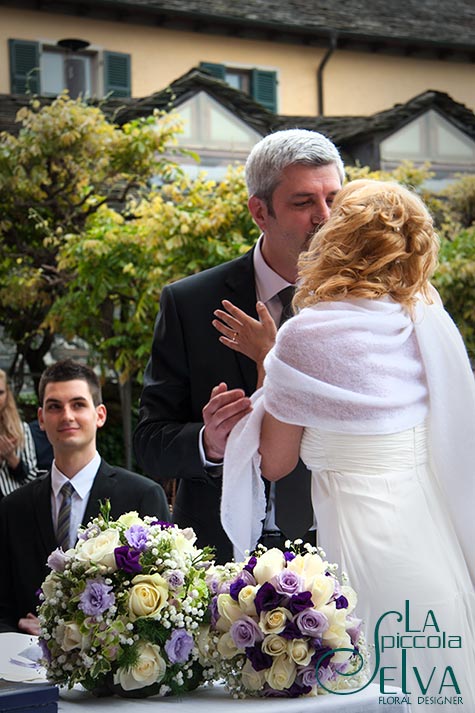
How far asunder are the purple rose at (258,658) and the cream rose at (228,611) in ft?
0.20

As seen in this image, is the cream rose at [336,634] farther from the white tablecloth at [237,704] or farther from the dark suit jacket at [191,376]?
the dark suit jacket at [191,376]

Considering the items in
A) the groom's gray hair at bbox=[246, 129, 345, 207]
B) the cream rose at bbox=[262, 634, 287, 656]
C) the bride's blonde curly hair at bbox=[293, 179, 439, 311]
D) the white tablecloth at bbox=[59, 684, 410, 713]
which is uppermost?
the groom's gray hair at bbox=[246, 129, 345, 207]

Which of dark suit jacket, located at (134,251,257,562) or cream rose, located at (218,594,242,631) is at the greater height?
dark suit jacket, located at (134,251,257,562)

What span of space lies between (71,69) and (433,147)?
5472mm

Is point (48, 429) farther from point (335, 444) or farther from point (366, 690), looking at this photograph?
point (366, 690)

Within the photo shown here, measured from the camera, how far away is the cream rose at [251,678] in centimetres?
198

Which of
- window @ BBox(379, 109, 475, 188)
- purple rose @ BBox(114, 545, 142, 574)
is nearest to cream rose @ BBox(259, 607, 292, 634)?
purple rose @ BBox(114, 545, 142, 574)

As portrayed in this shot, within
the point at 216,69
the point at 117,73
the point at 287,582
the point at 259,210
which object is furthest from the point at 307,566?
the point at 216,69

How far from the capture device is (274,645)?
198cm

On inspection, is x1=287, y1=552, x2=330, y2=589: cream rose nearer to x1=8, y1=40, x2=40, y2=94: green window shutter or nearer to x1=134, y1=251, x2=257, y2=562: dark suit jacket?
x1=134, y1=251, x2=257, y2=562: dark suit jacket

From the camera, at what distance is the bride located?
257cm

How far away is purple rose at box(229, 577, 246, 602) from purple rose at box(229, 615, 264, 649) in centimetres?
6

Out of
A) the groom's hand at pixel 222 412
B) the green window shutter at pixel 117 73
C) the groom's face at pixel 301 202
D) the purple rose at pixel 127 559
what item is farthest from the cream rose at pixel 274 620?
the green window shutter at pixel 117 73

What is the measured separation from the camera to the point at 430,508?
263cm
